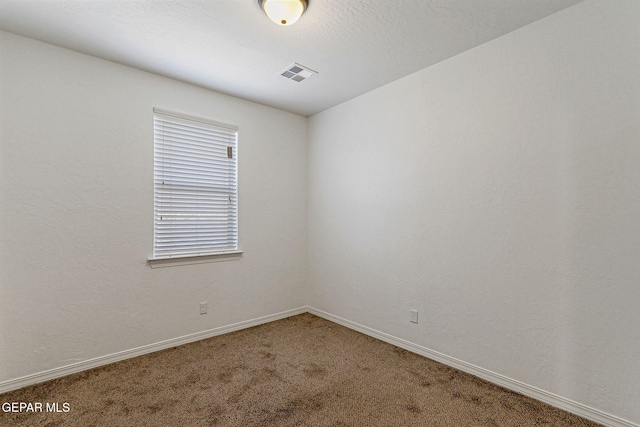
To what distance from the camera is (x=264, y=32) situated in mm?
2229

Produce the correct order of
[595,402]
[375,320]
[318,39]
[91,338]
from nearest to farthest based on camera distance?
1. [595,402]
2. [318,39]
3. [91,338]
4. [375,320]

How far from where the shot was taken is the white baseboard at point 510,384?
185 centimetres

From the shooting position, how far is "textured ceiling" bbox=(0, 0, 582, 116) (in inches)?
77.5

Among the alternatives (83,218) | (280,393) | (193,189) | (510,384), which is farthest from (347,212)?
(83,218)

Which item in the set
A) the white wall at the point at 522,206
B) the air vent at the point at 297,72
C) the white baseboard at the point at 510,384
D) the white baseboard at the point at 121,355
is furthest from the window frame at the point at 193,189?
the white baseboard at the point at 510,384

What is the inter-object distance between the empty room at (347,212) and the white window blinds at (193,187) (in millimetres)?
22

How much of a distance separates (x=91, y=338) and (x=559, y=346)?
3566mm

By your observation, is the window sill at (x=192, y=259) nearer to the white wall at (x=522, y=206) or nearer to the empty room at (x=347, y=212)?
the empty room at (x=347, y=212)

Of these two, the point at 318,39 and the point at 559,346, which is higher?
the point at 318,39

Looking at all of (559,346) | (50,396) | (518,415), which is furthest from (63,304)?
(559,346)

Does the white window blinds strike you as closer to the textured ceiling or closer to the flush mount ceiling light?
the textured ceiling

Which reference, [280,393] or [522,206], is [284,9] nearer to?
[522,206]

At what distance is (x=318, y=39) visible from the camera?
2322 millimetres

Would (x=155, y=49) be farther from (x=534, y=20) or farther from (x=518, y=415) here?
(x=518, y=415)
